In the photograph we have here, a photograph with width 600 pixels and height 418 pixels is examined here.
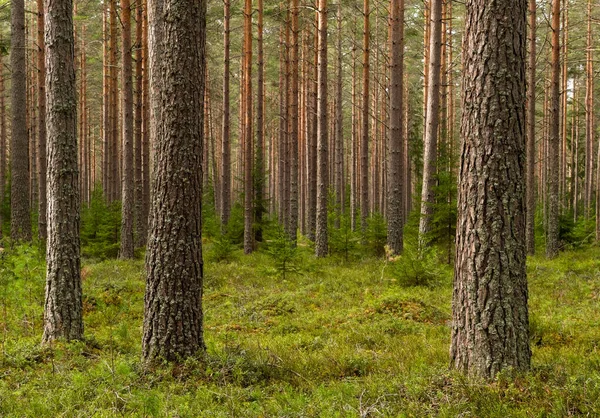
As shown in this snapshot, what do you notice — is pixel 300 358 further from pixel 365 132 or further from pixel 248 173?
pixel 365 132

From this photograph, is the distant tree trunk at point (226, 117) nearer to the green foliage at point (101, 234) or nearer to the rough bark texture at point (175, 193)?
the green foliage at point (101, 234)

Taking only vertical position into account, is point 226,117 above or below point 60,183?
above

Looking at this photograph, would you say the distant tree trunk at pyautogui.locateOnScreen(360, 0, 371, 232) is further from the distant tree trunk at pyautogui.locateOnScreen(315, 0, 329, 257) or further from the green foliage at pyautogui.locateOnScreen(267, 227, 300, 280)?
the green foliage at pyautogui.locateOnScreen(267, 227, 300, 280)

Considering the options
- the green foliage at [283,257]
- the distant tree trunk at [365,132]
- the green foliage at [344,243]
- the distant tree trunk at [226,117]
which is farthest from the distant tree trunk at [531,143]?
the distant tree trunk at [226,117]

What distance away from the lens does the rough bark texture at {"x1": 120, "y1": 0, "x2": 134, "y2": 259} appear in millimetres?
14234

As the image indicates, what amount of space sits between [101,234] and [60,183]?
10056 mm

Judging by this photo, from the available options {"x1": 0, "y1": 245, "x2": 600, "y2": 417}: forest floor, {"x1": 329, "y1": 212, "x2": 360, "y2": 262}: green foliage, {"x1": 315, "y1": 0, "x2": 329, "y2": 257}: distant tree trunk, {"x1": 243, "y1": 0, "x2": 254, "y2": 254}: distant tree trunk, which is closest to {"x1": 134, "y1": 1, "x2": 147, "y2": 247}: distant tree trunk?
{"x1": 243, "y1": 0, "x2": 254, "y2": 254}: distant tree trunk

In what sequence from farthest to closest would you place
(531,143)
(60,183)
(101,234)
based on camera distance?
(531,143)
(101,234)
(60,183)

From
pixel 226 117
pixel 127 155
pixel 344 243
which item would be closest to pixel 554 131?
pixel 344 243

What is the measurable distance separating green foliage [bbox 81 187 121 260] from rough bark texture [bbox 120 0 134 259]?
1.01 m

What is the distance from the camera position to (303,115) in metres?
27.5

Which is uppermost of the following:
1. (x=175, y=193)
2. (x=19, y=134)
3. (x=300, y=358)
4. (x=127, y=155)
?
(x=19, y=134)

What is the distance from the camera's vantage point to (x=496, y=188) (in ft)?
14.4

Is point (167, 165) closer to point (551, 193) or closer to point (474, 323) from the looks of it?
point (474, 323)
